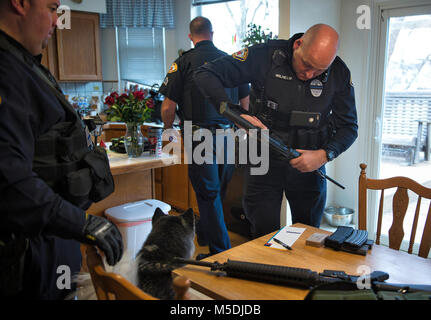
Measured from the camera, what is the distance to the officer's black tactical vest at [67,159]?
919 mm

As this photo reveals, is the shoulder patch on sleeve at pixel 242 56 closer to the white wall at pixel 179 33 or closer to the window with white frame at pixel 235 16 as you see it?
the window with white frame at pixel 235 16

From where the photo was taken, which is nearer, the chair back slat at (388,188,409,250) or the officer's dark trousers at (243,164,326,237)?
the chair back slat at (388,188,409,250)

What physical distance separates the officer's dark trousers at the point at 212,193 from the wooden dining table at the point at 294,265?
121cm

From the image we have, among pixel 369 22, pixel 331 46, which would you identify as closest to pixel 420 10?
pixel 369 22

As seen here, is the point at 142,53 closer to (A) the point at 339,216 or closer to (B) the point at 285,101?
(A) the point at 339,216

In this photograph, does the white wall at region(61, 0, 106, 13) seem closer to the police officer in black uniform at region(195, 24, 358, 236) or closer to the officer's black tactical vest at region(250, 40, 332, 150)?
the police officer in black uniform at region(195, 24, 358, 236)

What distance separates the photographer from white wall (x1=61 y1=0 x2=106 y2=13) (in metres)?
4.18

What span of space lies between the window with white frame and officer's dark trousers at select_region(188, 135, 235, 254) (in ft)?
5.83

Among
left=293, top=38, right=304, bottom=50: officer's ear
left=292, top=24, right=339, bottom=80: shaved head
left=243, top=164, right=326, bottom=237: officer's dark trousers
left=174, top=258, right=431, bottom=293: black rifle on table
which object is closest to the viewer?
left=174, top=258, right=431, bottom=293: black rifle on table

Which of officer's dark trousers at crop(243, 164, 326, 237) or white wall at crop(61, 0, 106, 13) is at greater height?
white wall at crop(61, 0, 106, 13)

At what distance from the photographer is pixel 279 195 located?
182 cm

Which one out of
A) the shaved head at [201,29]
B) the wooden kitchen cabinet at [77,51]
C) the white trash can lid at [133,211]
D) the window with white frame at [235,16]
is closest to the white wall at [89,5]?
the wooden kitchen cabinet at [77,51]

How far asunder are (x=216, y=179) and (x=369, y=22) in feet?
5.81
